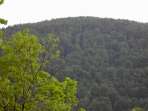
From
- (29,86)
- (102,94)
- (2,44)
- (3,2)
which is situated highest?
(3,2)

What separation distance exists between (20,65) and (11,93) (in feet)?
2.29

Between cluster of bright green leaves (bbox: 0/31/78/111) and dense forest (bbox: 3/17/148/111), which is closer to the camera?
cluster of bright green leaves (bbox: 0/31/78/111)

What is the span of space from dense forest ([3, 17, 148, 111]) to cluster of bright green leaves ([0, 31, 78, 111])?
79.4 m

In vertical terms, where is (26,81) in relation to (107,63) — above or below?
above

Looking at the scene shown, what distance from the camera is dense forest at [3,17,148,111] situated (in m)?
120

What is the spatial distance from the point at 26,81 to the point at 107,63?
153 m

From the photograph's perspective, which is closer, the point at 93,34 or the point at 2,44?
the point at 2,44

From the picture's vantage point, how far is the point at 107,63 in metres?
164

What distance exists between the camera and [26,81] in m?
11.8

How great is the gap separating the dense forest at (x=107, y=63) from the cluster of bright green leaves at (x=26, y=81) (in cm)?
7945

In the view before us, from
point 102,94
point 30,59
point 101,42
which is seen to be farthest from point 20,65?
point 101,42

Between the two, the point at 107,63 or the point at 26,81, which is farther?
the point at 107,63

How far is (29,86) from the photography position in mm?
11805

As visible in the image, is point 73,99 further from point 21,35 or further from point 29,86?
point 21,35
